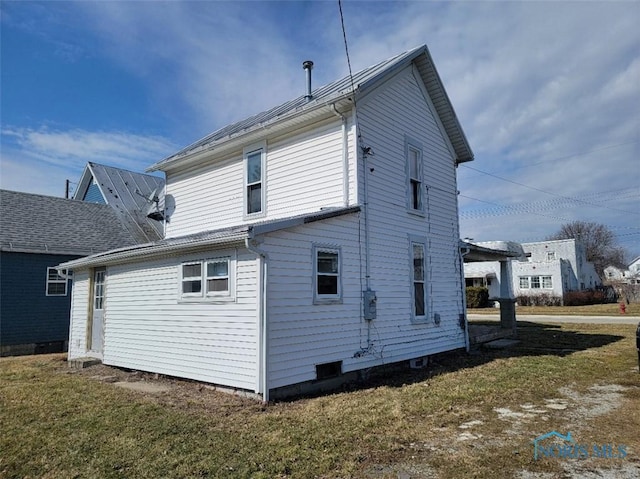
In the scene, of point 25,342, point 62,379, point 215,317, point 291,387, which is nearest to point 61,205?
point 25,342

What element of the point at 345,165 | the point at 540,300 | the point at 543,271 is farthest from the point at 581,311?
the point at 345,165

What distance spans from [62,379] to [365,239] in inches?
302

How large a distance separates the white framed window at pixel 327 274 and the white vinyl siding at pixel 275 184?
138 cm

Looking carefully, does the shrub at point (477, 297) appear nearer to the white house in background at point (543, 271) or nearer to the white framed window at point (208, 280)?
the white house in background at point (543, 271)

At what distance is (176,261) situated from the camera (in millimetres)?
9820

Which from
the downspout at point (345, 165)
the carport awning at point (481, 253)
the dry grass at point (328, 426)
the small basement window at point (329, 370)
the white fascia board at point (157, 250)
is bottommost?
the dry grass at point (328, 426)

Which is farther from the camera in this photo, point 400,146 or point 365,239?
point 400,146

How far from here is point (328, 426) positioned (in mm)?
6129

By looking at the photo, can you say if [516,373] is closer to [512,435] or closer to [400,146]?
[512,435]

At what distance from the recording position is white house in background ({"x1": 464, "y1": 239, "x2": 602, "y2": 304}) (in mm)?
36312

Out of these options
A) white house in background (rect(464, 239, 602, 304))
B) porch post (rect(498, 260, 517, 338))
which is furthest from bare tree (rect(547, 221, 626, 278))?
porch post (rect(498, 260, 517, 338))

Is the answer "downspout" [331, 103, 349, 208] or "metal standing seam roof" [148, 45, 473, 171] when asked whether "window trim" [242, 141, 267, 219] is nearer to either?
"metal standing seam roof" [148, 45, 473, 171]

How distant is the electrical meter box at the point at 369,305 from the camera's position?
9.58 metres

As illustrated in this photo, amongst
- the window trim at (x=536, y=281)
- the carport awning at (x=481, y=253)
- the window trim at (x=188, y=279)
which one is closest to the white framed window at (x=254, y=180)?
the window trim at (x=188, y=279)
